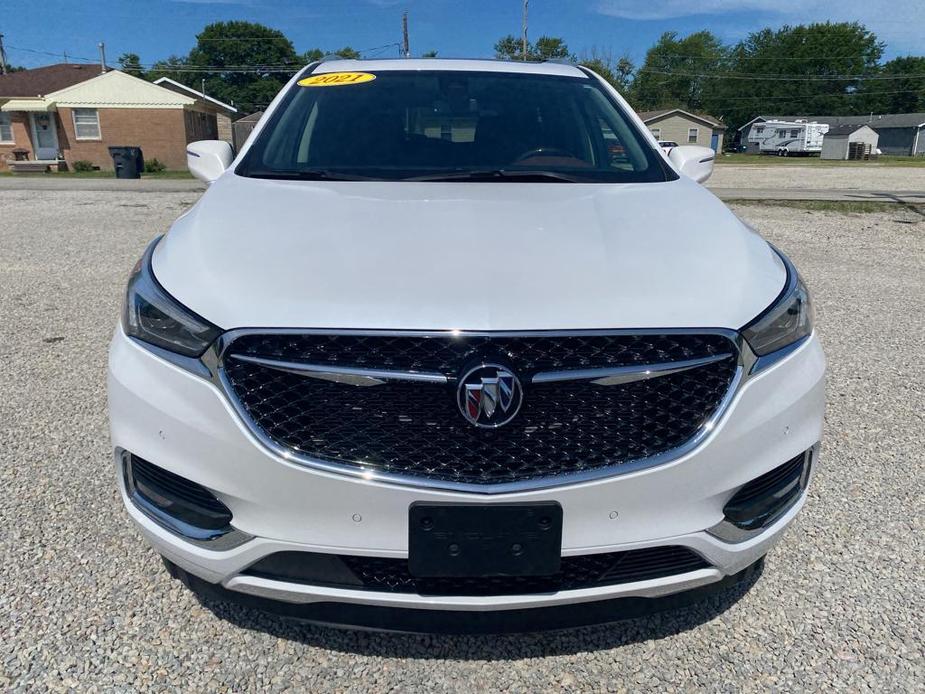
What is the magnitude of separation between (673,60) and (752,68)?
11.0 metres

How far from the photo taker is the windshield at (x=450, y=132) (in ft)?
8.74

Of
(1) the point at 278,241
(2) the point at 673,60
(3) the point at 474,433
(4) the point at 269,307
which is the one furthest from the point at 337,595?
(2) the point at 673,60

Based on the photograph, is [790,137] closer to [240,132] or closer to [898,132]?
[898,132]

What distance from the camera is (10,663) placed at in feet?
6.21

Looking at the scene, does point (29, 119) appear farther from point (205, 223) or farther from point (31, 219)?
point (205, 223)

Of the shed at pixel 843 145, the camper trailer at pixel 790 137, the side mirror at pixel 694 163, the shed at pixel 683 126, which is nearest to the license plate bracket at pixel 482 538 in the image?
the side mirror at pixel 694 163

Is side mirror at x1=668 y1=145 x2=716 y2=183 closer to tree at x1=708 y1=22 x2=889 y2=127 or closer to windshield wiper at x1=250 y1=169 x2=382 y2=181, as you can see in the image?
windshield wiper at x1=250 y1=169 x2=382 y2=181

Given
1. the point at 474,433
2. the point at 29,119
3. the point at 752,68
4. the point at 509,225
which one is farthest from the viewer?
the point at 752,68

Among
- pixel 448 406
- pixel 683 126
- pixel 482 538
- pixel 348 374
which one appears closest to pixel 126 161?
pixel 348 374

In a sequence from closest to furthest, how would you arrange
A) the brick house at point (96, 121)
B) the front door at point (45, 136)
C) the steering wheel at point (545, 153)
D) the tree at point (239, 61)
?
the steering wheel at point (545, 153) < the brick house at point (96, 121) < the front door at point (45, 136) < the tree at point (239, 61)

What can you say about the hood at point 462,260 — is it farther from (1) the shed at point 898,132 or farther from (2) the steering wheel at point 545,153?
(1) the shed at point 898,132

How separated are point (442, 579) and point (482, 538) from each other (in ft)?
0.54

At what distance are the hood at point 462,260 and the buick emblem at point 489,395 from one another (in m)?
0.10

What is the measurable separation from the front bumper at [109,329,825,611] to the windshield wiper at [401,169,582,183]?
46.1 inches
